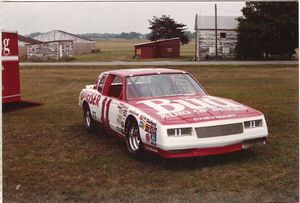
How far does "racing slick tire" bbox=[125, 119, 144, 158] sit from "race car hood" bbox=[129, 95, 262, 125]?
30cm

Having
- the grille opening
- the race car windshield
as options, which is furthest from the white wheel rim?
the grille opening

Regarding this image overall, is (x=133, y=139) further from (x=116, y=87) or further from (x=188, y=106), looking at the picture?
(x=116, y=87)

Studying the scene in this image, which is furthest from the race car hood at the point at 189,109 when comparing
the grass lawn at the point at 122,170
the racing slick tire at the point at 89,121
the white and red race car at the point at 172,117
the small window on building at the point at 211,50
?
the small window on building at the point at 211,50

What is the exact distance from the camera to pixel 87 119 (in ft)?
27.4

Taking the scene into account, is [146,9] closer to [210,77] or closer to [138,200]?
[138,200]

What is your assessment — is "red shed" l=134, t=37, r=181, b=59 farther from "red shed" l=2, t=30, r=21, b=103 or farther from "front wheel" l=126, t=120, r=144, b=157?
"front wheel" l=126, t=120, r=144, b=157

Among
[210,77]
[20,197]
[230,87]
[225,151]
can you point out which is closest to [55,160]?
[20,197]

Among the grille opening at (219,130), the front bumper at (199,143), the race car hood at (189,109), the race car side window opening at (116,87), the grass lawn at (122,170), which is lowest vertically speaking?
the grass lawn at (122,170)

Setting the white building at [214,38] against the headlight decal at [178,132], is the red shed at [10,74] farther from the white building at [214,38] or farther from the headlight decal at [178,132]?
the white building at [214,38]

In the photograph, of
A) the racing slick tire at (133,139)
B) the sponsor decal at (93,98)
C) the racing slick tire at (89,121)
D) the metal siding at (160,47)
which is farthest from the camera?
the metal siding at (160,47)

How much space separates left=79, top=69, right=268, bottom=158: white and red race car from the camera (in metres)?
5.40

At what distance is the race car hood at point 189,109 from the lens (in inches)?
217

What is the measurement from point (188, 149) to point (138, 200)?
1126mm

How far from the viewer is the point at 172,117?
550 centimetres
